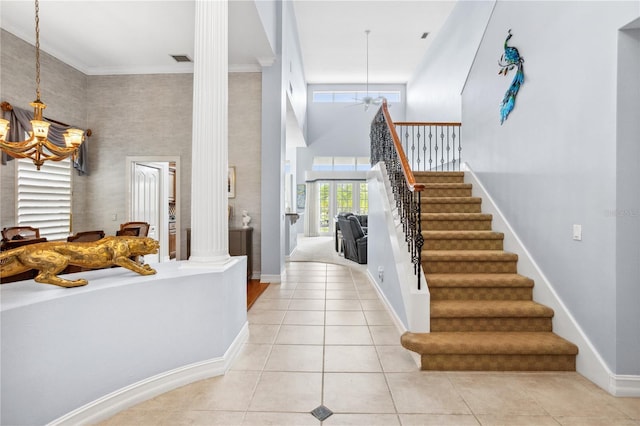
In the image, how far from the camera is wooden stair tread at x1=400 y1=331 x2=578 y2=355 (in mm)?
2594

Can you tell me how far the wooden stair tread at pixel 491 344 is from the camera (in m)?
2.59

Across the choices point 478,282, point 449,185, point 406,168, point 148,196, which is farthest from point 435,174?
point 148,196

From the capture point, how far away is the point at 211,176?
8.86 feet

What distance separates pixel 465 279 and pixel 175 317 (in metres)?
2.59

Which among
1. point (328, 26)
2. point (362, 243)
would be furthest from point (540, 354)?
point (328, 26)

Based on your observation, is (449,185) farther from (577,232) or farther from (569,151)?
(577,232)

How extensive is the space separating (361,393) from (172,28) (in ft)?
16.5

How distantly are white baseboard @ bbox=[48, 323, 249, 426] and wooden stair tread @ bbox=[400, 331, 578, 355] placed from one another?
1.50 m

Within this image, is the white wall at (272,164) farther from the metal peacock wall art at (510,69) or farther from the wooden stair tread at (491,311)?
the metal peacock wall art at (510,69)

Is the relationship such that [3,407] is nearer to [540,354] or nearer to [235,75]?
[540,354]

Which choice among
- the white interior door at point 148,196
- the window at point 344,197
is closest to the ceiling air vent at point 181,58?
the white interior door at point 148,196

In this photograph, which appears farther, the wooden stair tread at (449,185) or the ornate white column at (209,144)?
the wooden stair tread at (449,185)

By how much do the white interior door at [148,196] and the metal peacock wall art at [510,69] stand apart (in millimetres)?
5779

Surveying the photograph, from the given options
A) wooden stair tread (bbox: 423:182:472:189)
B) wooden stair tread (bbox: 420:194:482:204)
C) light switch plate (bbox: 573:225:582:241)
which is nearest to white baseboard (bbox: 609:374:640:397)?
light switch plate (bbox: 573:225:582:241)
